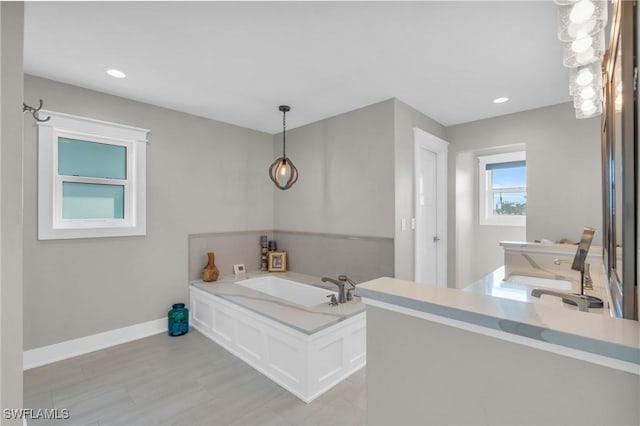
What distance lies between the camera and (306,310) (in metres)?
2.37

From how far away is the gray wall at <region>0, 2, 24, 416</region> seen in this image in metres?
0.94

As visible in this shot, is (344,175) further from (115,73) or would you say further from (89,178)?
(89,178)

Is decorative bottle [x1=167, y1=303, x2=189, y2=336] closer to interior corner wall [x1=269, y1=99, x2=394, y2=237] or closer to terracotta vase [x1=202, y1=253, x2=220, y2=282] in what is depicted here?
terracotta vase [x1=202, y1=253, x2=220, y2=282]

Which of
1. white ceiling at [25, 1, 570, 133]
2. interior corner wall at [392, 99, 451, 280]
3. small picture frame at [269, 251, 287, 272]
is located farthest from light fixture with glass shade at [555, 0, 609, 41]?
small picture frame at [269, 251, 287, 272]

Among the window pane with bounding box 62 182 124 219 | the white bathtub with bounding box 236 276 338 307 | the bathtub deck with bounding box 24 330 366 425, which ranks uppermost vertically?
the window pane with bounding box 62 182 124 219

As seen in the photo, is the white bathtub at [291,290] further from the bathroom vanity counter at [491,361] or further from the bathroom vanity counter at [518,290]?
the bathroom vanity counter at [491,361]

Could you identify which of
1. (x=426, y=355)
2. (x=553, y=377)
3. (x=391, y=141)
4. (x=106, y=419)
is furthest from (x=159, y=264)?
(x=553, y=377)

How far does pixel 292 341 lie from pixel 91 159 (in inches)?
104

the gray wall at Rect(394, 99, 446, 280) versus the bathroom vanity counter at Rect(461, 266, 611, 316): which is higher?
the gray wall at Rect(394, 99, 446, 280)

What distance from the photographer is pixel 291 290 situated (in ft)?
11.5

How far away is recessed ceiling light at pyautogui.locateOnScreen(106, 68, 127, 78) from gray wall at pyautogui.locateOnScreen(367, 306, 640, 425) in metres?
2.72

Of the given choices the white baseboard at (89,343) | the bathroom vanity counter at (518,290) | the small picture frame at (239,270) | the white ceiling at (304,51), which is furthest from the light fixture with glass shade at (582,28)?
the white baseboard at (89,343)

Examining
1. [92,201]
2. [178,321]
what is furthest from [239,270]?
[92,201]

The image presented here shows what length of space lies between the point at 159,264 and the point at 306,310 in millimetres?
1847
